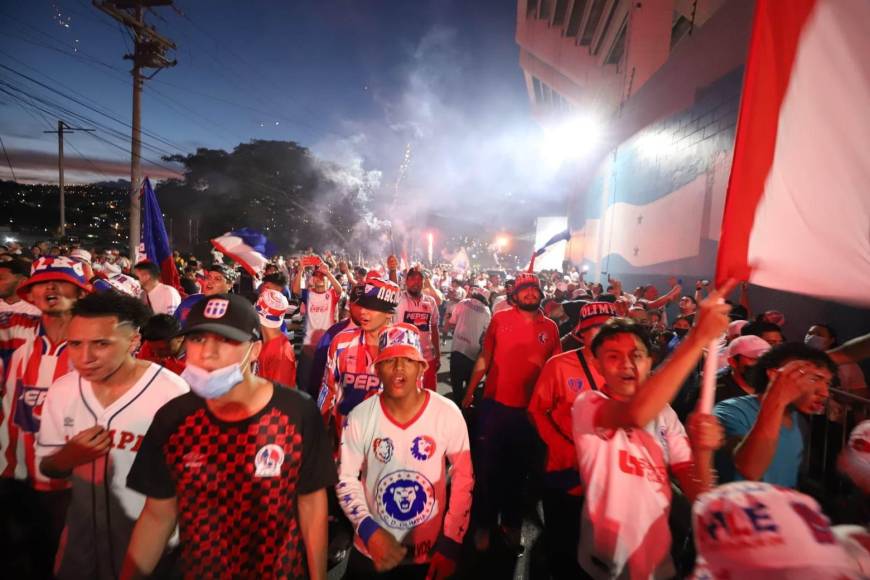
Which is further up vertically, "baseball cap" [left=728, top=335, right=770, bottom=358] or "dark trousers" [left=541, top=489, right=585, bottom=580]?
"baseball cap" [left=728, top=335, right=770, bottom=358]

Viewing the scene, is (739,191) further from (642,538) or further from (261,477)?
(261,477)

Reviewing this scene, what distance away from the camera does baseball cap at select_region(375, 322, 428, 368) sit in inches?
98.0

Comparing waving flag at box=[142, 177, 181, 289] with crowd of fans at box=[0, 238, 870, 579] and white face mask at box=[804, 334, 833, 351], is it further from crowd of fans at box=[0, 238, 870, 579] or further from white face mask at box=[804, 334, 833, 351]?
white face mask at box=[804, 334, 833, 351]

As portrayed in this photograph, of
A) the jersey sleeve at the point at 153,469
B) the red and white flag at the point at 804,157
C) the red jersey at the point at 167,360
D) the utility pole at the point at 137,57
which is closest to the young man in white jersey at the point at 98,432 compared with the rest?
the jersey sleeve at the point at 153,469

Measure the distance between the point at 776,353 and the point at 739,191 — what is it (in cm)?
130

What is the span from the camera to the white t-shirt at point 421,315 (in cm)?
573

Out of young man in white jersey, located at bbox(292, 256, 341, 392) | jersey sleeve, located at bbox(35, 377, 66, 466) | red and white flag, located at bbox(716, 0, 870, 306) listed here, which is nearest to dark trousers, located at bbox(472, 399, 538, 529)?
red and white flag, located at bbox(716, 0, 870, 306)

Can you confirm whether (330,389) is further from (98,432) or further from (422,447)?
(98,432)

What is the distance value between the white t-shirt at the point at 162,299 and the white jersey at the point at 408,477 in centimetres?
485

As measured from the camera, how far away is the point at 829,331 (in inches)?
202

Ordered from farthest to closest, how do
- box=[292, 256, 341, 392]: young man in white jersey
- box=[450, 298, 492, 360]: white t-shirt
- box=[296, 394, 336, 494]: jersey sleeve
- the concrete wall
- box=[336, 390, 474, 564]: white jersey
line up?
the concrete wall < box=[450, 298, 492, 360]: white t-shirt < box=[292, 256, 341, 392]: young man in white jersey < box=[336, 390, 474, 564]: white jersey < box=[296, 394, 336, 494]: jersey sleeve

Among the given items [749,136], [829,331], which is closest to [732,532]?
[749,136]

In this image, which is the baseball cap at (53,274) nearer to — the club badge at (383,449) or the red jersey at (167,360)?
the red jersey at (167,360)

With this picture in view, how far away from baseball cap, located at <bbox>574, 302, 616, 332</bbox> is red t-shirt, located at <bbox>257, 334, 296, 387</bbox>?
2921 mm
